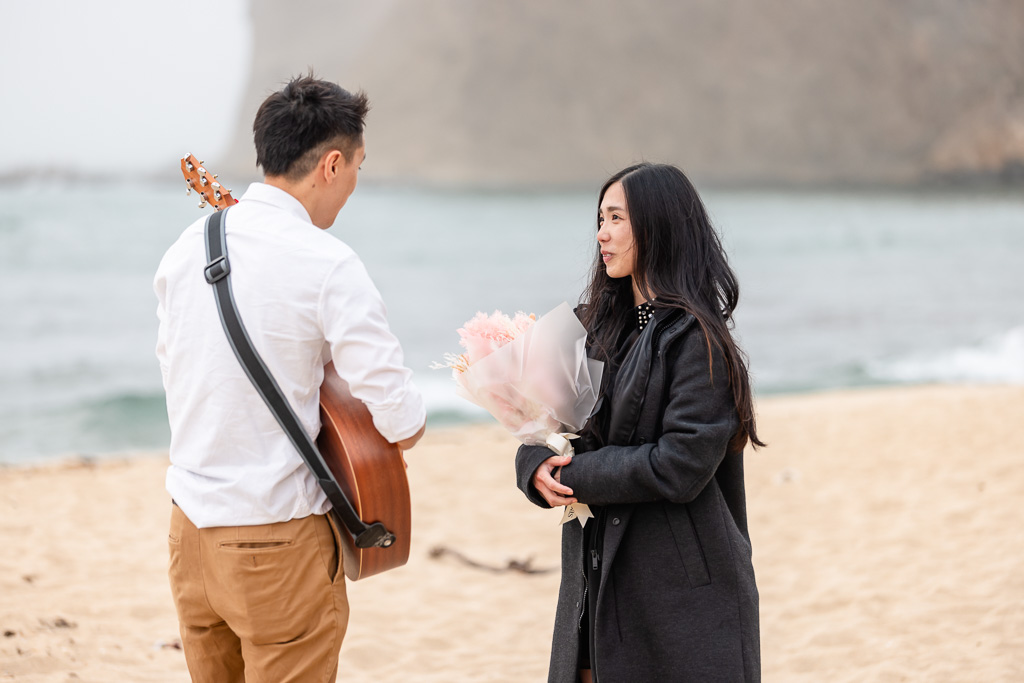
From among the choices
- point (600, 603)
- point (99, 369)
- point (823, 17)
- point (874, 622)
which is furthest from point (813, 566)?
point (823, 17)

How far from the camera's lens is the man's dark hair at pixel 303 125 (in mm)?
1723

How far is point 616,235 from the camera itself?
1.97m

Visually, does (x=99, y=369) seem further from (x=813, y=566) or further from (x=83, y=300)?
(x=813, y=566)

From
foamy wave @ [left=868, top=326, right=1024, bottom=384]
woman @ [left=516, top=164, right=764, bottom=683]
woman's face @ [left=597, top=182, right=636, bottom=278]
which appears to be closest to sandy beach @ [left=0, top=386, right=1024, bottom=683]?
woman @ [left=516, top=164, right=764, bottom=683]

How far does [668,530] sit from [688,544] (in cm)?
5

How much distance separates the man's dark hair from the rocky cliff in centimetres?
4053

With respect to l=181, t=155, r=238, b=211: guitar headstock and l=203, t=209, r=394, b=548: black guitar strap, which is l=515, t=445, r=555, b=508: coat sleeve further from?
l=181, t=155, r=238, b=211: guitar headstock

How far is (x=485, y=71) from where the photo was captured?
4400cm

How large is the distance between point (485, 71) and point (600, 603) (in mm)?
44771

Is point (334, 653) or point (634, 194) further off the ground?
point (634, 194)

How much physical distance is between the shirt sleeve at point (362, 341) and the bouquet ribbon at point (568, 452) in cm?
39

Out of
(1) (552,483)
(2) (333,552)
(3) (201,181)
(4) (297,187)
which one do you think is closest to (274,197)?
(4) (297,187)

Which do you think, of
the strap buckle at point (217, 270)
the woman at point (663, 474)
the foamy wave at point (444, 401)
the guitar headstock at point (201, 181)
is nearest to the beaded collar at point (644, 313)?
the woman at point (663, 474)

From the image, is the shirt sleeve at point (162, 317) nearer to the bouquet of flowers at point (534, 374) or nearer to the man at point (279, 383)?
the man at point (279, 383)
